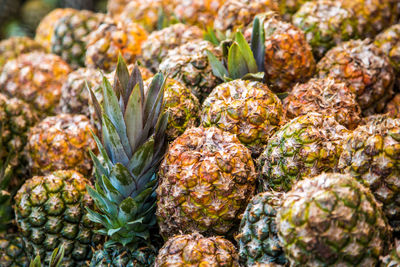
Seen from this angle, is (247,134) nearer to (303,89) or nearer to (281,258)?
(303,89)

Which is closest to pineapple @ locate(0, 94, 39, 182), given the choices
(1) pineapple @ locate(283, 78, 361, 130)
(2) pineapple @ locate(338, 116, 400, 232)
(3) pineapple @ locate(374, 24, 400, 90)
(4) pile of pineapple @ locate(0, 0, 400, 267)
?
(4) pile of pineapple @ locate(0, 0, 400, 267)

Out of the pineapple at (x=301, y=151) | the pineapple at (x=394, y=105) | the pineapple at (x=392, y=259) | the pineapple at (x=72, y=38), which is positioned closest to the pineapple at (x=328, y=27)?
the pineapple at (x=394, y=105)

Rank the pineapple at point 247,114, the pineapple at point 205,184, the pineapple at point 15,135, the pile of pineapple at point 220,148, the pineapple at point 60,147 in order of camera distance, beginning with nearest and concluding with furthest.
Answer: the pile of pineapple at point 220,148
the pineapple at point 205,184
the pineapple at point 247,114
the pineapple at point 60,147
the pineapple at point 15,135

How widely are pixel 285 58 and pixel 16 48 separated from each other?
3.16 m

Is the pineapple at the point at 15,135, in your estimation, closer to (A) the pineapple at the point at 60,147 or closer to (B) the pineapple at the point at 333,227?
(A) the pineapple at the point at 60,147

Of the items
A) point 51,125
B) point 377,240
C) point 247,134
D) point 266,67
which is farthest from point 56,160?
point 377,240

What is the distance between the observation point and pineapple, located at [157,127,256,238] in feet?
6.04

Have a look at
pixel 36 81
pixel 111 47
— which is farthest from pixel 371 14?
pixel 36 81

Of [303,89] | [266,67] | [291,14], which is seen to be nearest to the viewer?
[303,89]

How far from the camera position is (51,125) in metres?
2.82

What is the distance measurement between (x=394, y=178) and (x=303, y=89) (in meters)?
0.94

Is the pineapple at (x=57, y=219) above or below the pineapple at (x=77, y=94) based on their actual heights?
below

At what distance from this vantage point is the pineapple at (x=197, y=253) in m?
1.68

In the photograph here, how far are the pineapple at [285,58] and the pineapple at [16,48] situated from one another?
278 cm
